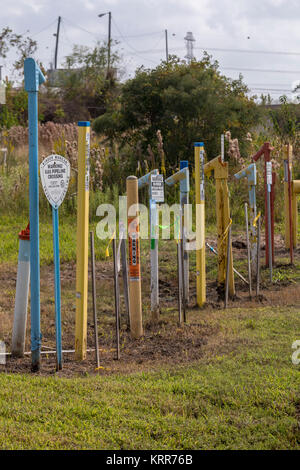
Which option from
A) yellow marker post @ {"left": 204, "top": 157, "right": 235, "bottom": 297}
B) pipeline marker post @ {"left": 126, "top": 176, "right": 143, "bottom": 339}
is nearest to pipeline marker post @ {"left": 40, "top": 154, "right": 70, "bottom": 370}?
pipeline marker post @ {"left": 126, "top": 176, "right": 143, "bottom": 339}

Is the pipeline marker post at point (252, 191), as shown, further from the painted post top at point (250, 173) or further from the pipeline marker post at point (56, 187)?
the pipeline marker post at point (56, 187)

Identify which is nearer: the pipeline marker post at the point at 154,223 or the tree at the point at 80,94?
the pipeline marker post at the point at 154,223

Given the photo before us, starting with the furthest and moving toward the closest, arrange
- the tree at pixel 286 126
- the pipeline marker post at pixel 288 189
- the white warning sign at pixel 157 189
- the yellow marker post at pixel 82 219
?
the tree at pixel 286 126 < the pipeline marker post at pixel 288 189 < the white warning sign at pixel 157 189 < the yellow marker post at pixel 82 219

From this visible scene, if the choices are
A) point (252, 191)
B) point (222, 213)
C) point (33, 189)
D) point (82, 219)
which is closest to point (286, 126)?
point (252, 191)

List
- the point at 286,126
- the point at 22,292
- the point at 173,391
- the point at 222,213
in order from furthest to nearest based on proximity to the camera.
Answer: the point at 286,126, the point at 222,213, the point at 22,292, the point at 173,391

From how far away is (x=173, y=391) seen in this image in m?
3.96

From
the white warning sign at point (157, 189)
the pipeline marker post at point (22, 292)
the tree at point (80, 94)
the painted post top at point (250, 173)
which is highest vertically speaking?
the tree at point (80, 94)

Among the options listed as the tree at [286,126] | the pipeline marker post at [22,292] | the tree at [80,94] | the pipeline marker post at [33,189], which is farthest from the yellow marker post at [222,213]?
the tree at [80,94]

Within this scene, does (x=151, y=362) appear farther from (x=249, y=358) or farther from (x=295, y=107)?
(x=295, y=107)

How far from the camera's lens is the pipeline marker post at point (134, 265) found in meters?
5.16

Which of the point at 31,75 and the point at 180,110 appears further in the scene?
the point at 180,110

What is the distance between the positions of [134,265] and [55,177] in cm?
113

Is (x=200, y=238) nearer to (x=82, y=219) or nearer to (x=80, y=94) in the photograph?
(x=82, y=219)
